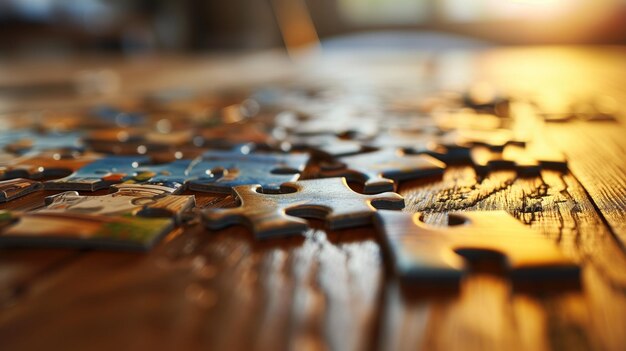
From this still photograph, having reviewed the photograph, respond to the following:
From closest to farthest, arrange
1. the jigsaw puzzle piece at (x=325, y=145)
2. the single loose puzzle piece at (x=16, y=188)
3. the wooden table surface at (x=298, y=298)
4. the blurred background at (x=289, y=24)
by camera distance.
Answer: the wooden table surface at (x=298, y=298)
the single loose puzzle piece at (x=16, y=188)
the jigsaw puzzle piece at (x=325, y=145)
the blurred background at (x=289, y=24)

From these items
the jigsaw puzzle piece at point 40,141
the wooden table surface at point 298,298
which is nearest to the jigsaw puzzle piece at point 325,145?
the wooden table surface at point 298,298

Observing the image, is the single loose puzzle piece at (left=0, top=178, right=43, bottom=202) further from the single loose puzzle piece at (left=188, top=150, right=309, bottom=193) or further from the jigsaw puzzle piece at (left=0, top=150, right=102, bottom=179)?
the single loose puzzle piece at (left=188, top=150, right=309, bottom=193)

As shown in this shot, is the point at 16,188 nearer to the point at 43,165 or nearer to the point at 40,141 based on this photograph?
the point at 43,165

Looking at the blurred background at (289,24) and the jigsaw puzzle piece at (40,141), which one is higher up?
the blurred background at (289,24)

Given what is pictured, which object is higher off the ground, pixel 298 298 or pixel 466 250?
pixel 466 250

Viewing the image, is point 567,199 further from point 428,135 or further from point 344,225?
point 428,135

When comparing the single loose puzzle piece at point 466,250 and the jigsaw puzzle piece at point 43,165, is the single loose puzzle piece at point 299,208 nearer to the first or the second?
the single loose puzzle piece at point 466,250

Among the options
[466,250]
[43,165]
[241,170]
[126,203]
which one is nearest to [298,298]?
[466,250]
